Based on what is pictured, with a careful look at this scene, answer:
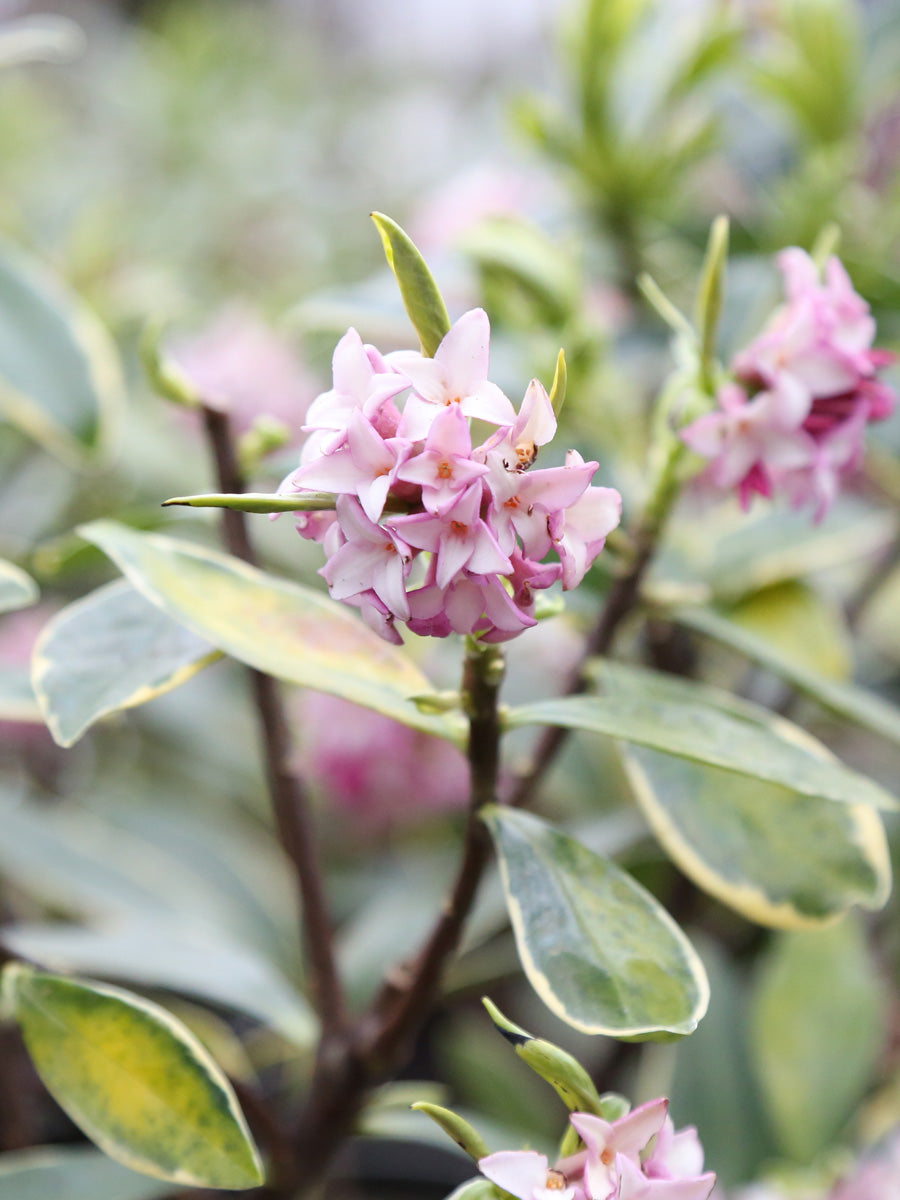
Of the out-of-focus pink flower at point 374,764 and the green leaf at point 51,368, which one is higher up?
the green leaf at point 51,368

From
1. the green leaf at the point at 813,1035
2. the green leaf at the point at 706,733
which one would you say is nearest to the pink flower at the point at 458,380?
the green leaf at the point at 706,733

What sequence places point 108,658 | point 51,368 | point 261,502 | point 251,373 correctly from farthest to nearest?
1. point 251,373
2. point 51,368
3. point 108,658
4. point 261,502

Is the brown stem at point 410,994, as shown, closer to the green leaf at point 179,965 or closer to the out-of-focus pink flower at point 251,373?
the green leaf at point 179,965

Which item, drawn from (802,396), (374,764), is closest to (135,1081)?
(802,396)

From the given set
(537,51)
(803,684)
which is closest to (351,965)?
(803,684)

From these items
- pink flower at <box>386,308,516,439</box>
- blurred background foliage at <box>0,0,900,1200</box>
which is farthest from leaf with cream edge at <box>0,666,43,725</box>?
pink flower at <box>386,308,516,439</box>

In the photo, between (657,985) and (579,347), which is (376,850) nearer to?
(579,347)

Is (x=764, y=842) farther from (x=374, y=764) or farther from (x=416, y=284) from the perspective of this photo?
(x=374, y=764)
